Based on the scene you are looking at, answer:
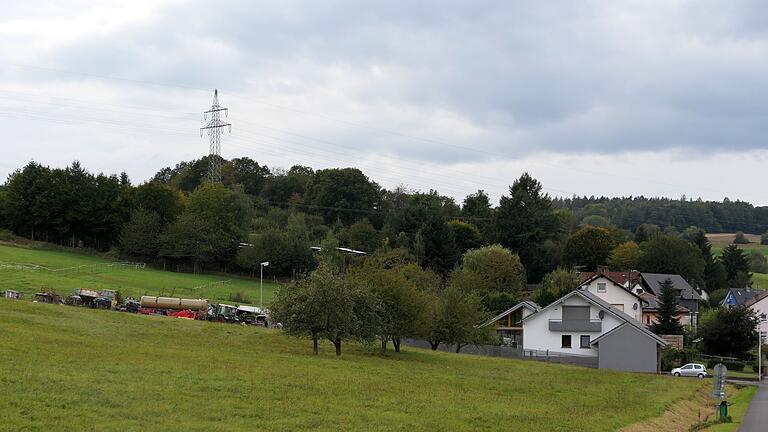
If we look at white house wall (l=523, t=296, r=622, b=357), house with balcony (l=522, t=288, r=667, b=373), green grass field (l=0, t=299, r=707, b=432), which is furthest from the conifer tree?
Answer: green grass field (l=0, t=299, r=707, b=432)

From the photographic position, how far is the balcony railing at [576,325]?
272 feet

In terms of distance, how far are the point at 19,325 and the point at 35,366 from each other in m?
16.6

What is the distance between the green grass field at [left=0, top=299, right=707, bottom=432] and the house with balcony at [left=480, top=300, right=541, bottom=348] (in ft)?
93.9

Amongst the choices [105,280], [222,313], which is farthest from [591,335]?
[105,280]

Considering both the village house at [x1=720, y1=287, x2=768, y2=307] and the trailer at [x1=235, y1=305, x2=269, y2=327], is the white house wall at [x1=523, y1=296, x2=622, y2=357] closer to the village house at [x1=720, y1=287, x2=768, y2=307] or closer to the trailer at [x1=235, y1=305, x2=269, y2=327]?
the trailer at [x1=235, y1=305, x2=269, y2=327]

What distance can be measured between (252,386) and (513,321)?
61.9 m

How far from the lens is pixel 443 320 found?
74438 mm

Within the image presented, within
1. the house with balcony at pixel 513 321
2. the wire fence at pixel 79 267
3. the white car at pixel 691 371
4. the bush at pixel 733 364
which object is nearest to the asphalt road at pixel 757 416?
the white car at pixel 691 371

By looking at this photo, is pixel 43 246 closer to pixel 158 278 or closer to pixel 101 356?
pixel 158 278

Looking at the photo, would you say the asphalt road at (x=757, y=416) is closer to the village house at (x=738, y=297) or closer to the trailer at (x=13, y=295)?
the trailer at (x=13, y=295)

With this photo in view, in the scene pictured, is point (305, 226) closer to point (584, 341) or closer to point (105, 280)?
point (105, 280)

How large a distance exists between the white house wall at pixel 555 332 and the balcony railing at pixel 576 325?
405mm

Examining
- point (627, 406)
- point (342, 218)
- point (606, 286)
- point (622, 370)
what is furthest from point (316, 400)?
point (342, 218)

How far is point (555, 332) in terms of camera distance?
277ft
